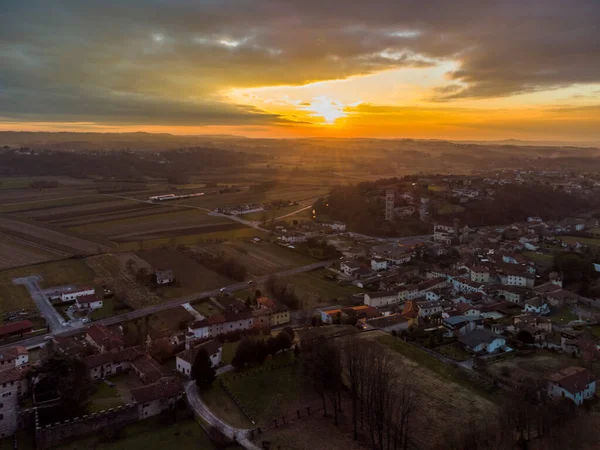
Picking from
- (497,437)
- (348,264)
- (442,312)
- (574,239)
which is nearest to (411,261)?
(348,264)

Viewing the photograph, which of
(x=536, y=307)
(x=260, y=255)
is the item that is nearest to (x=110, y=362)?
(x=260, y=255)

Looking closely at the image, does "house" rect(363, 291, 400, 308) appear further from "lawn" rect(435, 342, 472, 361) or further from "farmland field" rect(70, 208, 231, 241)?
"farmland field" rect(70, 208, 231, 241)

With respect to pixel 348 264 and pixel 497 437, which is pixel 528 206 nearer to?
pixel 348 264

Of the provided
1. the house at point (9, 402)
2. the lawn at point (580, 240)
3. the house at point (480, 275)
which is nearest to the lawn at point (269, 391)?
the house at point (9, 402)

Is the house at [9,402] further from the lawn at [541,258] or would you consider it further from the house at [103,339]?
the lawn at [541,258]

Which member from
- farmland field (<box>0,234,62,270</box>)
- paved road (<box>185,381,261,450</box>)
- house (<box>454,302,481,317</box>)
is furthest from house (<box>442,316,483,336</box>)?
farmland field (<box>0,234,62,270</box>)

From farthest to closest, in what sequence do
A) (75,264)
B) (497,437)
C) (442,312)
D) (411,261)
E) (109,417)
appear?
(411,261)
(75,264)
(442,312)
(109,417)
(497,437)

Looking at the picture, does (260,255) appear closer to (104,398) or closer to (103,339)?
(103,339)
